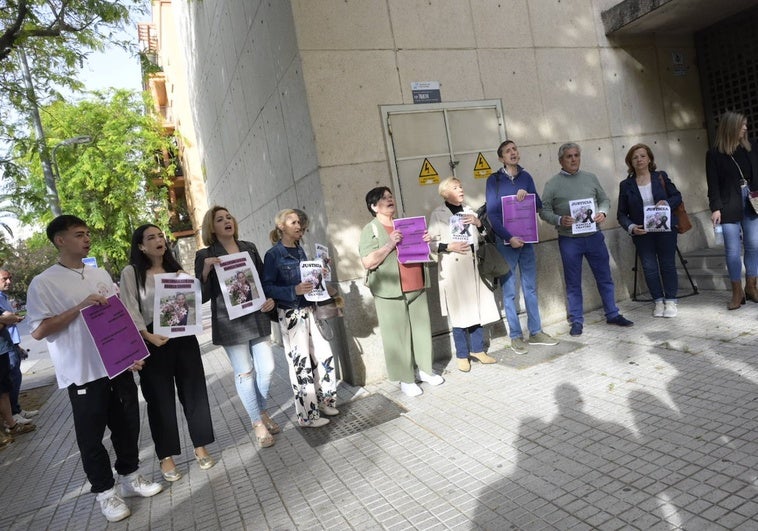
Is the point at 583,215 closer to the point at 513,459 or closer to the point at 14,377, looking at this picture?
the point at 513,459

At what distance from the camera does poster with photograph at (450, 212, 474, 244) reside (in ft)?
16.7

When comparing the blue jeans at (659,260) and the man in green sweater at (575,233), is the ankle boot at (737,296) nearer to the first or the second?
the blue jeans at (659,260)

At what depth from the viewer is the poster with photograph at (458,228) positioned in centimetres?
510

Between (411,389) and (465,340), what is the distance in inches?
34.9

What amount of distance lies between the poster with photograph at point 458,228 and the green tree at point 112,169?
70.9ft

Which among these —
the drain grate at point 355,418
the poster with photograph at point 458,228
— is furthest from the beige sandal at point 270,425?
the poster with photograph at point 458,228

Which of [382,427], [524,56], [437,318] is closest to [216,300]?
[382,427]

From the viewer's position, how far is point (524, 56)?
22.4 ft

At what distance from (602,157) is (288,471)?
5999 mm

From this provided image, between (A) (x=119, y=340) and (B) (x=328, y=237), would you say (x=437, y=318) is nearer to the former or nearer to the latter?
(B) (x=328, y=237)

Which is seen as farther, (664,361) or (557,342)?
(557,342)

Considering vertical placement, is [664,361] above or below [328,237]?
below

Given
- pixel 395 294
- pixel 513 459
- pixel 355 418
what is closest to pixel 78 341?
pixel 355 418

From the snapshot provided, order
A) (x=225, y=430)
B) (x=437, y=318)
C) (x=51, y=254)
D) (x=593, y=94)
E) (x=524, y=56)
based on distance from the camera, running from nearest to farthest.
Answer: (x=225, y=430), (x=437, y=318), (x=524, y=56), (x=593, y=94), (x=51, y=254)
